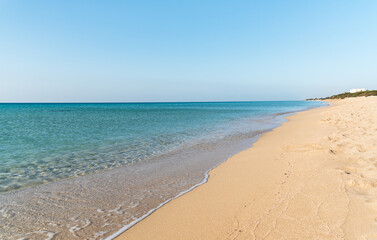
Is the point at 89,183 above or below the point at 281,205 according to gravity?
below

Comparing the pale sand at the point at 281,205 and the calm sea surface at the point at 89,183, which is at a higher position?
the pale sand at the point at 281,205

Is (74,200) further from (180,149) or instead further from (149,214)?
(180,149)

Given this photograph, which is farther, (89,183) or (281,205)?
(89,183)

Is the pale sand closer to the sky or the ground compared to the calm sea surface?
closer to the sky

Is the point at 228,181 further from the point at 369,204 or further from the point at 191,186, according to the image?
the point at 369,204

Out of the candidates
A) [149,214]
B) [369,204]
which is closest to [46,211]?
[149,214]

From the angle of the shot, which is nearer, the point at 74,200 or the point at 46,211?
Result: the point at 46,211

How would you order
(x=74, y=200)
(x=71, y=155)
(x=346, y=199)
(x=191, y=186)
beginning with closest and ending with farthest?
(x=346, y=199) < (x=74, y=200) < (x=191, y=186) < (x=71, y=155)

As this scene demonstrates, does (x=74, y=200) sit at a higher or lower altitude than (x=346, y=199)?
lower

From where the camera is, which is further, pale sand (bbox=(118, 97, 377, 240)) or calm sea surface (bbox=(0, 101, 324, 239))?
calm sea surface (bbox=(0, 101, 324, 239))

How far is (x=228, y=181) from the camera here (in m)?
6.11

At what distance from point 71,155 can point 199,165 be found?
6587 millimetres

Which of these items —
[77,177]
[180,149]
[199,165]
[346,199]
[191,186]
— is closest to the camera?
[346,199]

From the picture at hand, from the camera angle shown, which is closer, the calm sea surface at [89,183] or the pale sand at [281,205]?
the pale sand at [281,205]
